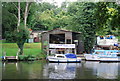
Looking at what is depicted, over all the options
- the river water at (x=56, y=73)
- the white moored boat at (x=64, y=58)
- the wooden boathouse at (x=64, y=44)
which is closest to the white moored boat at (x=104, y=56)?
the white moored boat at (x=64, y=58)

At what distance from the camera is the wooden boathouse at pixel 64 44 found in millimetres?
26812

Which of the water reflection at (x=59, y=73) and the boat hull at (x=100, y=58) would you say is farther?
the boat hull at (x=100, y=58)

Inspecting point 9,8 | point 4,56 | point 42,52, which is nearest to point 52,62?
Answer: point 42,52

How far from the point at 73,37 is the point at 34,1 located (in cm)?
748

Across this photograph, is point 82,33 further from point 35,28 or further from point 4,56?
point 35,28

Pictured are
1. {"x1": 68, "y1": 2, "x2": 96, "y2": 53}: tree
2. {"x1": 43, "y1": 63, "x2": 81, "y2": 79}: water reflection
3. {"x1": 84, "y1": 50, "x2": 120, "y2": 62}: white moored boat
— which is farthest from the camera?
{"x1": 68, "y1": 2, "x2": 96, "y2": 53}: tree

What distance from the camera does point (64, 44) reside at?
88.1 ft

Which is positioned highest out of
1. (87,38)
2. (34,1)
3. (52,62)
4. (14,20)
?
(34,1)

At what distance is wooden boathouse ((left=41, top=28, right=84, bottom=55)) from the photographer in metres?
26.8

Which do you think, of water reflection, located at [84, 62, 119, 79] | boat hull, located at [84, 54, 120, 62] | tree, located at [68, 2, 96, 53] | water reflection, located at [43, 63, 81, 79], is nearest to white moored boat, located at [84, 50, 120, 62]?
boat hull, located at [84, 54, 120, 62]

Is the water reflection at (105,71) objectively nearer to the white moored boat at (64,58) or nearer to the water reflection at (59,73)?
the water reflection at (59,73)

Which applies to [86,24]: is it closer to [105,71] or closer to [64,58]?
[64,58]

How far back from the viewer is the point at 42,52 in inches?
1047

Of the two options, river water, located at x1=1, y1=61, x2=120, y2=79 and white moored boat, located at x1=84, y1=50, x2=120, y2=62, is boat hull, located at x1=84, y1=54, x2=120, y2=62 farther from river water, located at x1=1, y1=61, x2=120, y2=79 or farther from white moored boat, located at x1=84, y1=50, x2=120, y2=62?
river water, located at x1=1, y1=61, x2=120, y2=79
